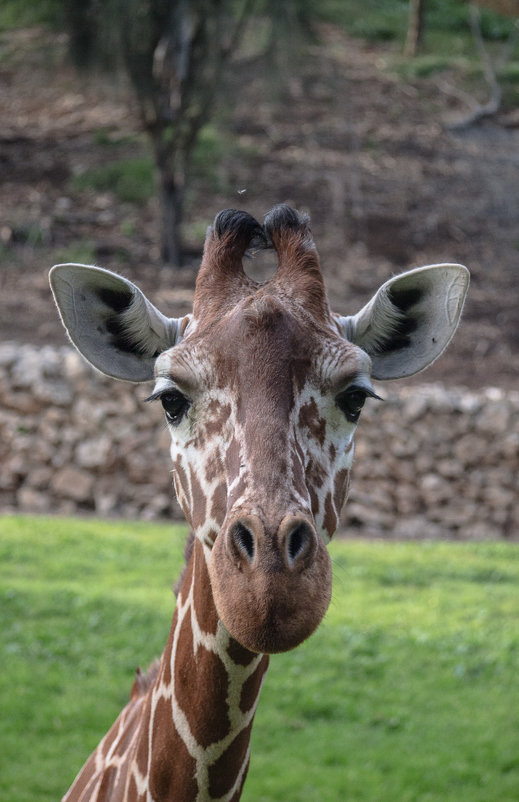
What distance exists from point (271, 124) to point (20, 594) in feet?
51.5

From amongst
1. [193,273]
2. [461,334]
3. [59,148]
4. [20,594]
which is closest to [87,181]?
[59,148]

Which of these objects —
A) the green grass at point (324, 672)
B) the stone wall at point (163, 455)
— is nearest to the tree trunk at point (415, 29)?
the stone wall at point (163, 455)

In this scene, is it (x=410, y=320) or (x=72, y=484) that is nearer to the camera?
(x=410, y=320)

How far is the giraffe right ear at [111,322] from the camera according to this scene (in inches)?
113

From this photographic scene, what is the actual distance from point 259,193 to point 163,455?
8.48 meters

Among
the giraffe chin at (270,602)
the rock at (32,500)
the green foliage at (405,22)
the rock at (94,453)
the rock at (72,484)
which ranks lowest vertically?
the rock at (32,500)

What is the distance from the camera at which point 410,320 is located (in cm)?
299

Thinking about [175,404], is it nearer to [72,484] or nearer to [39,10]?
[72,484]

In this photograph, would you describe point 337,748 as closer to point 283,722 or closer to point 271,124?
point 283,722

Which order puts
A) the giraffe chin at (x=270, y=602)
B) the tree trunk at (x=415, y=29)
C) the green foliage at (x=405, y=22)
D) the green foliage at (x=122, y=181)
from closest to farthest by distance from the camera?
the giraffe chin at (x=270, y=602) → the green foliage at (x=122, y=181) → the tree trunk at (x=415, y=29) → the green foliage at (x=405, y=22)

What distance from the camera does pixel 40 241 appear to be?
16.0 meters

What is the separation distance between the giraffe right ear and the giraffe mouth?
0.98 metres

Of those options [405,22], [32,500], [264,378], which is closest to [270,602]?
[264,378]

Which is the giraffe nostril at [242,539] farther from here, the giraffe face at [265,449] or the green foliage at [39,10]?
the green foliage at [39,10]
